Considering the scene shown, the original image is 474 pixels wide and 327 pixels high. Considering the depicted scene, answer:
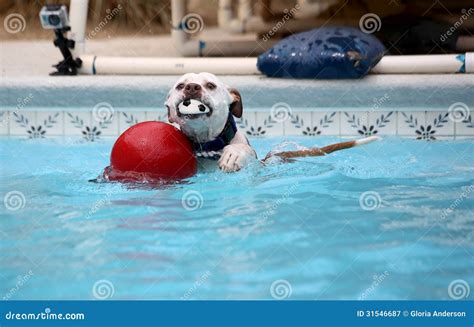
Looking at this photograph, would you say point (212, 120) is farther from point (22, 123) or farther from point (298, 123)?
point (22, 123)

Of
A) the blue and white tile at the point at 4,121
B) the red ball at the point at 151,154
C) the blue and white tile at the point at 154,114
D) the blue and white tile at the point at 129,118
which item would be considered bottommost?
the blue and white tile at the point at 4,121

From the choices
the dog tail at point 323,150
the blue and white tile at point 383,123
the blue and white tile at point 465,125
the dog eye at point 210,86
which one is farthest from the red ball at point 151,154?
the blue and white tile at point 465,125

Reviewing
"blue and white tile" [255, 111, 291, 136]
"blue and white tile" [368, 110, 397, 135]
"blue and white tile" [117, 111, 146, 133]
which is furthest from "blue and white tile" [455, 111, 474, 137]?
"blue and white tile" [117, 111, 146, 133]

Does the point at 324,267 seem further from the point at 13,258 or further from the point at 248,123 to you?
the point at 248,123

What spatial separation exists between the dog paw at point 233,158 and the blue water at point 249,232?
0.09 metres

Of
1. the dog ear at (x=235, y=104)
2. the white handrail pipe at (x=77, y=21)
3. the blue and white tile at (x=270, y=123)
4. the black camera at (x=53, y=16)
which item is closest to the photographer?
the dog ear at (x=235, y=104)

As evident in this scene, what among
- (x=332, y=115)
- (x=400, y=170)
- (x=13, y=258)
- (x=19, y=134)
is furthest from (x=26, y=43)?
(x=13, y=258)

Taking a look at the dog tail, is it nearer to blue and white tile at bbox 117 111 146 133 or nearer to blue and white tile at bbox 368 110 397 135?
blue and white tile at bbox 368 110 397 135

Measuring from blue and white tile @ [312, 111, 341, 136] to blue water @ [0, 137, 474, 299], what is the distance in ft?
2.94

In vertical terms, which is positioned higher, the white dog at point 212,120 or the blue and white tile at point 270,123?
the white dog at point 212,120

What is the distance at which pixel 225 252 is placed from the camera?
3.59m

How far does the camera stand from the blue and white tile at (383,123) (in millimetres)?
6457

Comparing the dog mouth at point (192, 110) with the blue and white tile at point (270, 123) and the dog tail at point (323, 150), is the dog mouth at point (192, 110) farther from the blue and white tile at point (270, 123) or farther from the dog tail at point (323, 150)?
the blue and white tile at point (270, 123)
